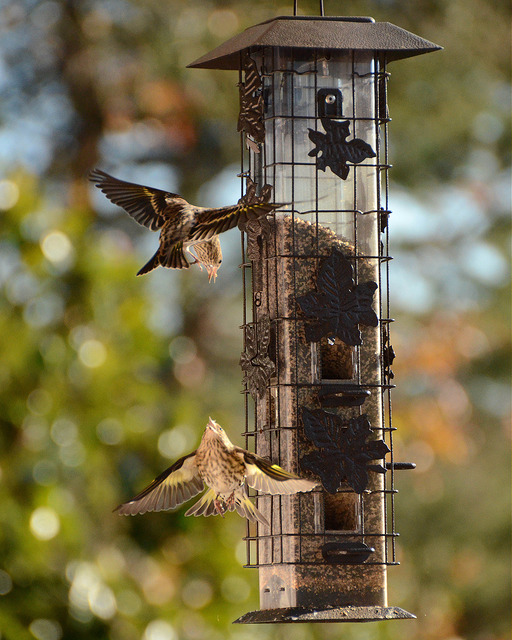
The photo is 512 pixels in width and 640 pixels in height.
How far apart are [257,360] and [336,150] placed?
3.29ft

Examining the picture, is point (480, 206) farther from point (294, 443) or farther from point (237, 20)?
point (294, 443)

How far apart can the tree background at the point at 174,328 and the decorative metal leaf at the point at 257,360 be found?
3.56 m

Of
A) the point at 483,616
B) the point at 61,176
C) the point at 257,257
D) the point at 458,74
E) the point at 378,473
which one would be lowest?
the point at 483,616

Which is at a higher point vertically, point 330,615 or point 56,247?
point 56,247

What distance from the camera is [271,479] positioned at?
16.6 ft

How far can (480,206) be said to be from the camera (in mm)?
15867

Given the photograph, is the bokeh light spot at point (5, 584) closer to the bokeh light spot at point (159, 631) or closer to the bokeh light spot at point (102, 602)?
the bokeh light spot at point (102, 602)

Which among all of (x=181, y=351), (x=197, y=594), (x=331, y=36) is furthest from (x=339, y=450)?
(x=181, y=351)

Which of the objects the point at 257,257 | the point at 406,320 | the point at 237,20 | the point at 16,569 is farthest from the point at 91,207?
the point at 257,257

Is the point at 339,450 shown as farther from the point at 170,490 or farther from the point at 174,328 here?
the point at 174,328

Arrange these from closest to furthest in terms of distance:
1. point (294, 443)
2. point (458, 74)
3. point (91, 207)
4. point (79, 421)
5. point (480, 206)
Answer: point (294, 443)
point (79, 421)
point (91, 207)
point (458, 74)
point (480, 206)

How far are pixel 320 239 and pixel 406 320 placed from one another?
1031 centimetres

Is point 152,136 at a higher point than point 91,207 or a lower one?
higher

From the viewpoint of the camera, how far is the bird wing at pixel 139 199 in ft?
19.7
